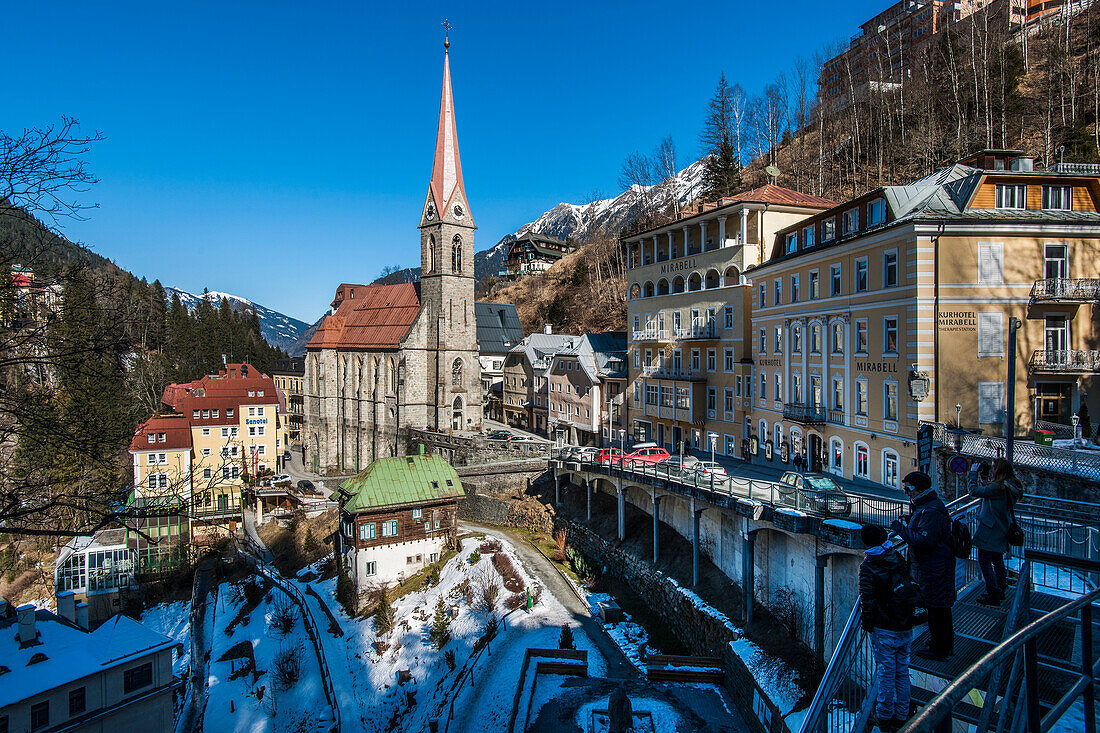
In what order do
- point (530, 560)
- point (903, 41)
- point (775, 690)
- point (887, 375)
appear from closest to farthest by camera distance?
point (775, 690) < point (887, 375) < point (530, 560) < point (903, 41)

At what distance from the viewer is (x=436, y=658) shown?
82.9 feet

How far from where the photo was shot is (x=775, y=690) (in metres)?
16.5

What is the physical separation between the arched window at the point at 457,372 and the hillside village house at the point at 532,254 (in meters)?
57.4

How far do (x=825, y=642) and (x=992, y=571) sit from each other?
35.5 ft

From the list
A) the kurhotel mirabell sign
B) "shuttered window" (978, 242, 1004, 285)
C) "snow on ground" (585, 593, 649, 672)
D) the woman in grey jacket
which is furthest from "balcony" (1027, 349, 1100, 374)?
"snow on ground" (585, 593, 649, 672)

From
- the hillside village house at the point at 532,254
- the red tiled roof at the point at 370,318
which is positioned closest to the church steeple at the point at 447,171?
the red tiled roof at the point at 370,318

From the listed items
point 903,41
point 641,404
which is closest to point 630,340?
point 641,404

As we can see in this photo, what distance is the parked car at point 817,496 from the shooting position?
17.5 metres

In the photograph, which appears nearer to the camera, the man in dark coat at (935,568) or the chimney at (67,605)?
the man in dark coat at (935,568)

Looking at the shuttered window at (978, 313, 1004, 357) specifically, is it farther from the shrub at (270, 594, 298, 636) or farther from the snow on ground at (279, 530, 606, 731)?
the shrub at (270, 594, 298, 636)

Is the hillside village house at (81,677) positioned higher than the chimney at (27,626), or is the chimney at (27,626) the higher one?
the chimney at (27,626)

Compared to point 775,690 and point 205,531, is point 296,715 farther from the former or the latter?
point 205,531

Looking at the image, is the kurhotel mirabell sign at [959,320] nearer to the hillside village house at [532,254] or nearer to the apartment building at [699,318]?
the apartment building at [699,318]

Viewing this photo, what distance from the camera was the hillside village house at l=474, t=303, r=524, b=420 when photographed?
2591 inches
